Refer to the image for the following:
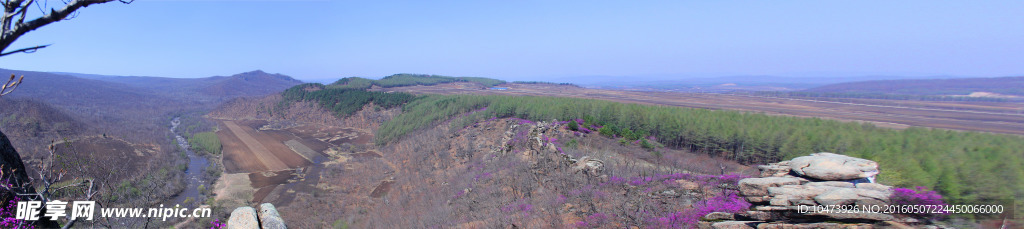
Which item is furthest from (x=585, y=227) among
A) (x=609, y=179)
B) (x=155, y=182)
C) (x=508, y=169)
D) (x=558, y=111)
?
(x=155, y=182)

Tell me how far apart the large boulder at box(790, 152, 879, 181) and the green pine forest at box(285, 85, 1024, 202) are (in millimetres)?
701

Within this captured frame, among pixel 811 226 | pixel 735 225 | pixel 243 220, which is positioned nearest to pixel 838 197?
pixel 811 226

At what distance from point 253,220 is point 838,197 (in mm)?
12778

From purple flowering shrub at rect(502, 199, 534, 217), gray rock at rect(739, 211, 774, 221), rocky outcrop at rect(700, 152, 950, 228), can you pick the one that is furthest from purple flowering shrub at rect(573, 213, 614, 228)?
gray rock at rect(739, 211, 774, 221)

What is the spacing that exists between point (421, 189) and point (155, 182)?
26.3 metres

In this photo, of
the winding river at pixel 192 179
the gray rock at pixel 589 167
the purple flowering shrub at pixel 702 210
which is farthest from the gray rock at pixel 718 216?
the winding river at pixel 192 179

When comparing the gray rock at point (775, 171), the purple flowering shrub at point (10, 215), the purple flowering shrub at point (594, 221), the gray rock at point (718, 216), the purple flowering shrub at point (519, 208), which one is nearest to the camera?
the purple flowering shrub at point (10, 215)

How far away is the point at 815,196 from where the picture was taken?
28.4 ft

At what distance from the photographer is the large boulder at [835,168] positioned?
10.1 metres

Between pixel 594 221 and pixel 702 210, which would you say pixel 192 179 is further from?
pixel 702 210

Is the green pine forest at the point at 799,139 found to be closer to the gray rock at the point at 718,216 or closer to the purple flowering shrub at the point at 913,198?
the purple flowering shrub at the point at 913,198

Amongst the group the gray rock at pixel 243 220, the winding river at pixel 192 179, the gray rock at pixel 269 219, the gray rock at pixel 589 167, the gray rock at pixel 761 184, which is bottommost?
the winding river at pixel 192 179

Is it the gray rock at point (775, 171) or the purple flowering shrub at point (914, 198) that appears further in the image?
the gray rock at point (775, 171)

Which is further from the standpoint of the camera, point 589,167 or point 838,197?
point 589,167
